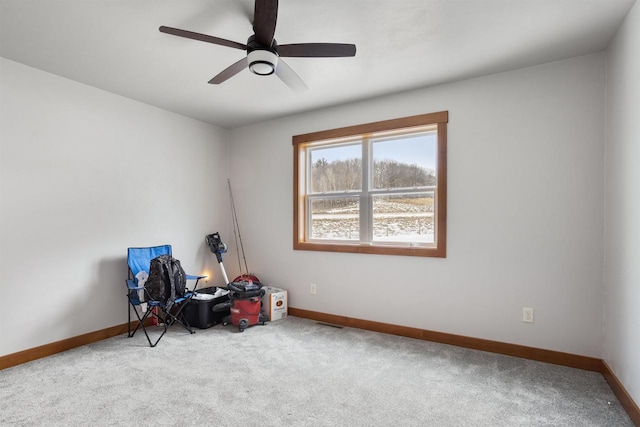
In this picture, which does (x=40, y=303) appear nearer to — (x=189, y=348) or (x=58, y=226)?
(x=58, y=226)

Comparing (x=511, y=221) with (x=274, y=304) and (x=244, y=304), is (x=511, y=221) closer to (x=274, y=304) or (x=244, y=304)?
(x=274, y=304)

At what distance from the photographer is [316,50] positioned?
2.12 meters

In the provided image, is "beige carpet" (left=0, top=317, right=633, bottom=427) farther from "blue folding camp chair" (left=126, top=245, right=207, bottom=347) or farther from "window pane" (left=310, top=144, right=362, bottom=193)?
"window pane" (left=310, top=144, right=362, bottom=193)

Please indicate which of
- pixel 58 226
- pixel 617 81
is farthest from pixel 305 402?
pixel 617 81

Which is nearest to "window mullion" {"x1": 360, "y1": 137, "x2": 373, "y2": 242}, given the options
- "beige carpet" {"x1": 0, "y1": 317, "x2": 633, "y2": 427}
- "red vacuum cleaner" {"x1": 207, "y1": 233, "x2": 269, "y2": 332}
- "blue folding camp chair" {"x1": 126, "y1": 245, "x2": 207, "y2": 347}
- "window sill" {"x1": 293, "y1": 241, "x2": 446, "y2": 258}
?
"window sill" {"x1": 293, "y1": 241, "x2": 446, "y2": 258}

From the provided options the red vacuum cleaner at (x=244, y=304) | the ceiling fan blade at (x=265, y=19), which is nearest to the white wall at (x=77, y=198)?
the red vacuum cleaner at (x=244, y=304)

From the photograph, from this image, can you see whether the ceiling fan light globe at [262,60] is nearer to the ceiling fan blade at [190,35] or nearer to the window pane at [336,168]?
the ceiling fan blade at [190,35]

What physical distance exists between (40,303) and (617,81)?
492 centimetres

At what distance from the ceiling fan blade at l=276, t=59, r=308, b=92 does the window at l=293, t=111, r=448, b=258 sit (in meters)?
1.31

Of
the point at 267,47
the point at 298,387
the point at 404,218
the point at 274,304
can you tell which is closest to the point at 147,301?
Answer: the point at 274,304

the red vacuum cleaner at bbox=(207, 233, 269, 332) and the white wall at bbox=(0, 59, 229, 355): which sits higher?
the white wall at bbox=(0, 59, 229, 355)

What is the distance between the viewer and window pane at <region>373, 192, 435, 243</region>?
350 centimetres

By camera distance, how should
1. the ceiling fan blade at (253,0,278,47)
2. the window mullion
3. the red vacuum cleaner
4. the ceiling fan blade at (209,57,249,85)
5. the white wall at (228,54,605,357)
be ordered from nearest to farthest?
the ceiling fan blade at (253,0,278,47) → the ceiling fan blade at (209,57,249,85) → the white wall at (228,54,605,357) → the red vacuum cleaner → the window mullion

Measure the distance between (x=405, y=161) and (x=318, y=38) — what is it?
1.67 m
